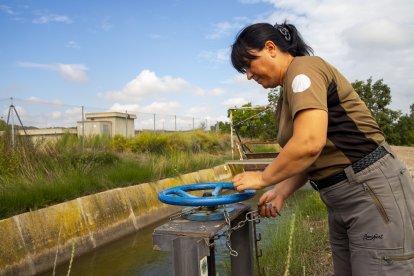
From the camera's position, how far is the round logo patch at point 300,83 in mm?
1448

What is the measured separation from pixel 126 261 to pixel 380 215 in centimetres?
426

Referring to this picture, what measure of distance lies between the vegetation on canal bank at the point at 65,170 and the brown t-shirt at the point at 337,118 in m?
4.27

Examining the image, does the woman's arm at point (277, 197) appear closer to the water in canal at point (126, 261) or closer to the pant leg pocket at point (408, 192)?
the pant leg pocket at point (408, 192)

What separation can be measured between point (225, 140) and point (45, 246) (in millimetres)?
14335

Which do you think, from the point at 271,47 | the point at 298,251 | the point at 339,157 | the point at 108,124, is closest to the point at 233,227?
the point at 339,157

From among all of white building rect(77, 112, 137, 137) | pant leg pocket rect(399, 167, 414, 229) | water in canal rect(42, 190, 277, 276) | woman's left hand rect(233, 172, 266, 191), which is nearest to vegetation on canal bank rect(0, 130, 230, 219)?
water in canal rect(42, 190, 277, 276)

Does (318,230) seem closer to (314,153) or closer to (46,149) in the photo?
(314,153)

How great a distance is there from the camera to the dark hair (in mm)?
1666

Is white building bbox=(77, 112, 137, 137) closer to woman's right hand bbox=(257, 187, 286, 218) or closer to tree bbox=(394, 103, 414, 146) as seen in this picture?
woman's right hand bbox=(257, 187, 286, 218)

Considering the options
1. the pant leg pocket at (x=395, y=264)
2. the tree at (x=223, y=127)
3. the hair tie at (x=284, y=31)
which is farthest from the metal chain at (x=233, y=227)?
the tree at (x=223, y=127)

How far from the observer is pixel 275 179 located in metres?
1.51

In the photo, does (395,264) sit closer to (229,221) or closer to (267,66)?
(229,221)

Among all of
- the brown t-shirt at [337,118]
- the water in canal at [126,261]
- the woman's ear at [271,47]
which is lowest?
the water in canal at [126,261]

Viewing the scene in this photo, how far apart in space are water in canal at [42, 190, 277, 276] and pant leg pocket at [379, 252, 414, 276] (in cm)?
272
